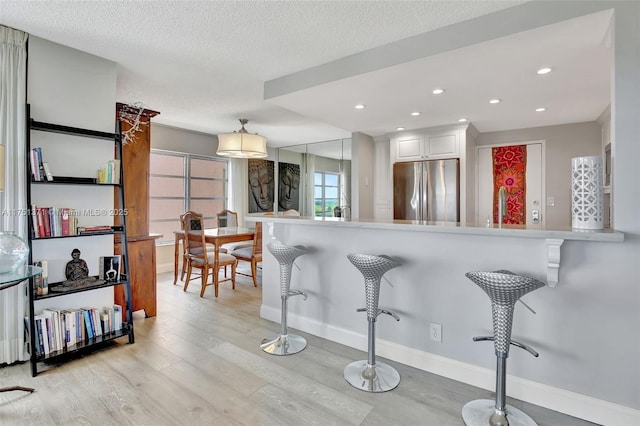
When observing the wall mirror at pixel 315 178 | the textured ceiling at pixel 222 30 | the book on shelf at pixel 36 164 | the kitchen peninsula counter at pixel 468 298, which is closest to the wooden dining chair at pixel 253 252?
the kitchen peninsula counter at pixel 468 298

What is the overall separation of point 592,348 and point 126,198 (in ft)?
12.4

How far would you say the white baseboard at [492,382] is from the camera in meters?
1.74

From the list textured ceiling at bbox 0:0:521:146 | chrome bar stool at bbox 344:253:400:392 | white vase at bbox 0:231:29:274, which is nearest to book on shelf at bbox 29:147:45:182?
white vase at bbox 0:231:29:274

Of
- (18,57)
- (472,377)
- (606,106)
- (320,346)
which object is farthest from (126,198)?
(606,106)

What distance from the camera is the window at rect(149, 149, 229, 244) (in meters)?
5.42

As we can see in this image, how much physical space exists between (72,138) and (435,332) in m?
3.21

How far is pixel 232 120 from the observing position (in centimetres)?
501

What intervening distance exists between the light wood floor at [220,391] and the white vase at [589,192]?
110cm

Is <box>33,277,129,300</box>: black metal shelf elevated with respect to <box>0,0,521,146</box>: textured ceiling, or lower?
lower

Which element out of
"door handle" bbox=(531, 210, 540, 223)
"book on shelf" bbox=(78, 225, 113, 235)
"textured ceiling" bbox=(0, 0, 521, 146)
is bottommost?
"book on shelf" bbox=(78, 225, 113, 235)

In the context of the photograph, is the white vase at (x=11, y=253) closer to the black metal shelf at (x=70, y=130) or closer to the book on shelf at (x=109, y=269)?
the book on shelf at (x=109, y=269)

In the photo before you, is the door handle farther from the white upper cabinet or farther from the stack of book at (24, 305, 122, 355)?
the stack of book at (24, 305, 122, 355)

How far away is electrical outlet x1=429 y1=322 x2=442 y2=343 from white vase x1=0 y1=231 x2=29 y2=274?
8.83 feet

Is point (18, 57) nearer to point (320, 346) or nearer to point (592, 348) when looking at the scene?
point (320, 346)
